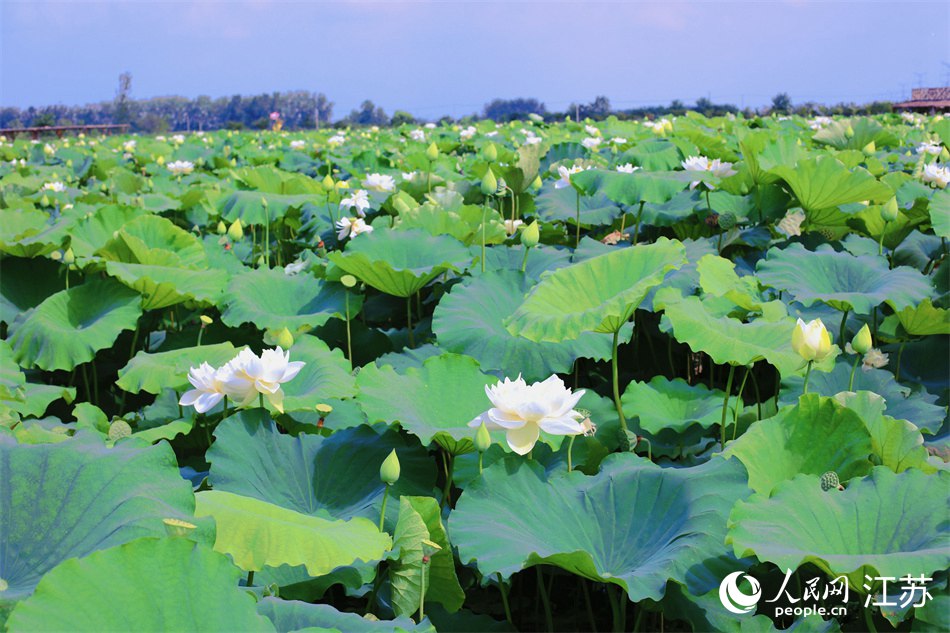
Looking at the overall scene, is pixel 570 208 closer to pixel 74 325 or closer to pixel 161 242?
pixel 161 242

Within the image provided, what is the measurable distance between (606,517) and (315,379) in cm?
75

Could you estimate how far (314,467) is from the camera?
1485mm

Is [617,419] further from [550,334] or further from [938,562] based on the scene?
[938,562]

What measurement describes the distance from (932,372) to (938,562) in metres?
1.35

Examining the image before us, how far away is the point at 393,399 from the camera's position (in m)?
1.57

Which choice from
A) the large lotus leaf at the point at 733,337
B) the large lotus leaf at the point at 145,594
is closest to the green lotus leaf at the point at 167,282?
the large lotus leaf at the point at 733,337

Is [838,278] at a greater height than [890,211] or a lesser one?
lesser

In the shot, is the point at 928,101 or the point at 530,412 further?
the point at 928,101

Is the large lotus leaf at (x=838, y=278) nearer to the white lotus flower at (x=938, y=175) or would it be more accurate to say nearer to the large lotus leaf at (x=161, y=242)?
the white lotus flower at (x=938, y=175)

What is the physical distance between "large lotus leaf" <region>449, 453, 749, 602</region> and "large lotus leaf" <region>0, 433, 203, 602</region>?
16.4 inches

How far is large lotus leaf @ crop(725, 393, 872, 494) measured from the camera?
4.51 ft

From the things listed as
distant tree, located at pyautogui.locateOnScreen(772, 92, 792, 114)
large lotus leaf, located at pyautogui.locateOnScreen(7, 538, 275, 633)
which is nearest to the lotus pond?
large lotus leaf, located at pyautogui.locateOnScreen(7, 538, 275, 633)

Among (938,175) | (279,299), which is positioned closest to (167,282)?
(279,299)

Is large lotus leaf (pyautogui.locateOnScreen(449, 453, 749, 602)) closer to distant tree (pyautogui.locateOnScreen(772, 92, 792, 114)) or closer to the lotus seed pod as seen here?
the lotus seed pod
